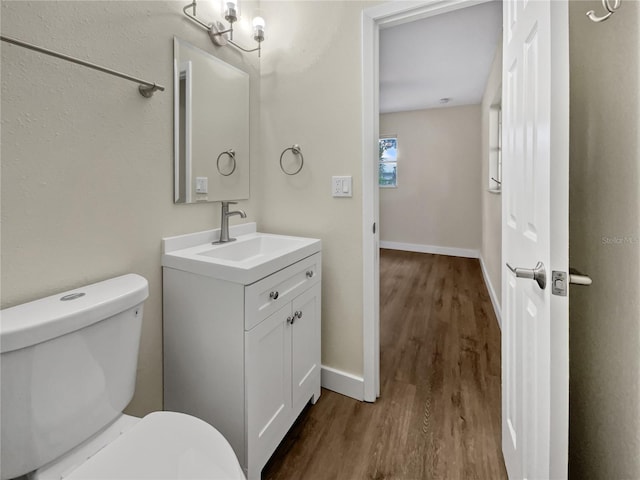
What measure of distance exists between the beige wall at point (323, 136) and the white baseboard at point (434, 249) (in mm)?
3943

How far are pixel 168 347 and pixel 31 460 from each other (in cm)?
56

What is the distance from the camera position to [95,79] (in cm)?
107

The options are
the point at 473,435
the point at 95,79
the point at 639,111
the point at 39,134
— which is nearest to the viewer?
the point at 639,111

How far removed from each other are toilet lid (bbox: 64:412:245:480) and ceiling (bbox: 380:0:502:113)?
8.03 feet

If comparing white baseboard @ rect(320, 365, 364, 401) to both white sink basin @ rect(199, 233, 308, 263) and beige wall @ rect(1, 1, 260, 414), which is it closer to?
white sink basin @ rect(199, 233, 308, 263)

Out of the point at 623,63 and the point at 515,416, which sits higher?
the point at 623,63

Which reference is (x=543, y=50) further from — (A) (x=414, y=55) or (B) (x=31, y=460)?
(A) (x=414, y=55)

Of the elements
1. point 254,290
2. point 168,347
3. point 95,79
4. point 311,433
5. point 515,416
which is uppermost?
point 95,79

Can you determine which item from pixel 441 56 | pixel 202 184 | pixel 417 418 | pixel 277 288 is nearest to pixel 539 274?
pixel 277 288

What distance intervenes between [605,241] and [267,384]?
3.79ft

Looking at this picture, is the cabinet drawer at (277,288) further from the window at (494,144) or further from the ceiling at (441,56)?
the window at (494,144)

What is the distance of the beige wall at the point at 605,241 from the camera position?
2.27 ft

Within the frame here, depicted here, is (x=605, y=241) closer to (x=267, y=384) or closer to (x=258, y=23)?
(x=267, y=384)

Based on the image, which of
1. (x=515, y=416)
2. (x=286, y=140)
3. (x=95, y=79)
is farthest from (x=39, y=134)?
(x=515, y=416)
